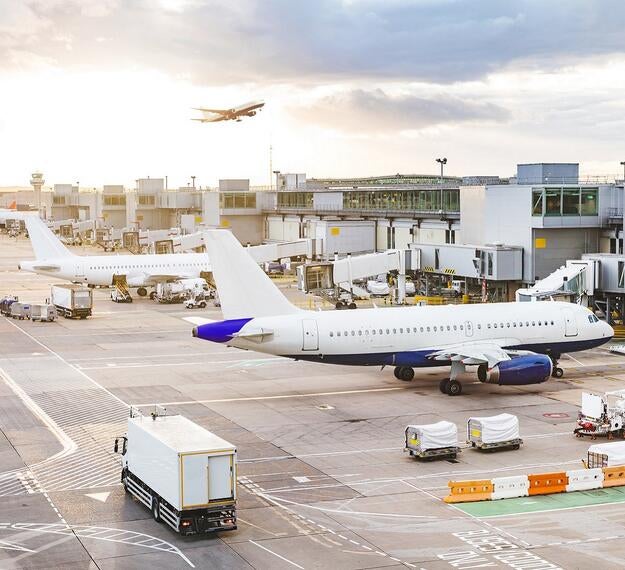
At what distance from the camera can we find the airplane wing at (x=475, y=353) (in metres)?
51.4

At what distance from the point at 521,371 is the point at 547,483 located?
1624 cm

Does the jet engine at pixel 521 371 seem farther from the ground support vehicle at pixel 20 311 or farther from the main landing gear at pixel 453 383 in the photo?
the ground support vehicle at pixel 20 311

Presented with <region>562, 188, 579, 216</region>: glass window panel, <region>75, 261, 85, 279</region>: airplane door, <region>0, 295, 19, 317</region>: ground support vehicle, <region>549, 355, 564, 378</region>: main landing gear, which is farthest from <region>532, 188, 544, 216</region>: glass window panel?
<region>75, 261, 85, 279</region>: airplane door

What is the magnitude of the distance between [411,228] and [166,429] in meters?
72.6

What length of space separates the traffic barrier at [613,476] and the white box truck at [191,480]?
1409 centimetres

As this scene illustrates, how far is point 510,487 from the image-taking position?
34.7 m

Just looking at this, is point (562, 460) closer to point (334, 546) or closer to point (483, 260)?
point (334, 546)

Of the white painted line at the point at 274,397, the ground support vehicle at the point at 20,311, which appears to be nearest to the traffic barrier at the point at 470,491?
the white painted line at the point at 274,397

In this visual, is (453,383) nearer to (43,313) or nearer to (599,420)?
(599,420)

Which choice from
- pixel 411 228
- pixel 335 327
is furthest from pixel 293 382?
pixel 411 228

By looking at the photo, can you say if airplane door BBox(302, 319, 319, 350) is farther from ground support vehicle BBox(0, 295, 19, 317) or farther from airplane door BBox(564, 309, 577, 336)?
ground support vehicle BBox(0, 295, 19, 317)

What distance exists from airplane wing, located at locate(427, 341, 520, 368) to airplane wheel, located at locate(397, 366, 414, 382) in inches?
120

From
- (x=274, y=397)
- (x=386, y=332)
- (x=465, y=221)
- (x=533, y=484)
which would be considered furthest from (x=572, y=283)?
→ (x=533, y=484)

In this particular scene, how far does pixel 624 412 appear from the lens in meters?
43.4
